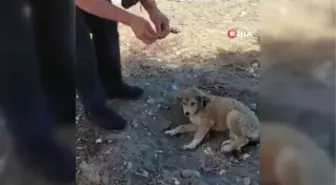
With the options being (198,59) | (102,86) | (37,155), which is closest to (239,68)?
(198,59)

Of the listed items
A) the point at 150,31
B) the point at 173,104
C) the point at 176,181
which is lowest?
the point at 176,181

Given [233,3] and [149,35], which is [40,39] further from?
[233,3]

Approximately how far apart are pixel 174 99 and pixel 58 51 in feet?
0.56

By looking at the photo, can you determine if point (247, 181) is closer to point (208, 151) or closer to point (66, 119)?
point (208, 151)

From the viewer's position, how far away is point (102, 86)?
877mm

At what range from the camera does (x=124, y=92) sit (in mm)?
885

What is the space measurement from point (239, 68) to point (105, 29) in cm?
19

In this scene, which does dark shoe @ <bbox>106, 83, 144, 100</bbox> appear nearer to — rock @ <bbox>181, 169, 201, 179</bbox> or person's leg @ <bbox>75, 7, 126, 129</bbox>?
person's leg @ <bbox>75, 7, 126, 129</bbox>

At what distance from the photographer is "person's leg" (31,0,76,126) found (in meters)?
0.84

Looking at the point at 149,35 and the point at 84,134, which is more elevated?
the point at 149,35

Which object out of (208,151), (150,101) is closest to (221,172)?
(208,151)

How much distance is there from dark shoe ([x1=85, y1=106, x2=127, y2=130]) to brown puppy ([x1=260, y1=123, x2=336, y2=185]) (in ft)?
A: 0.65

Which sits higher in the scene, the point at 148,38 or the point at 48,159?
the point at 148,38

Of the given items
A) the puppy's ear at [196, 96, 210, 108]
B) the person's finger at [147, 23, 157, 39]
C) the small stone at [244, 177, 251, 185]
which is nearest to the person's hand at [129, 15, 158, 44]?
the person's finger at [147, 23, 157, 39]
